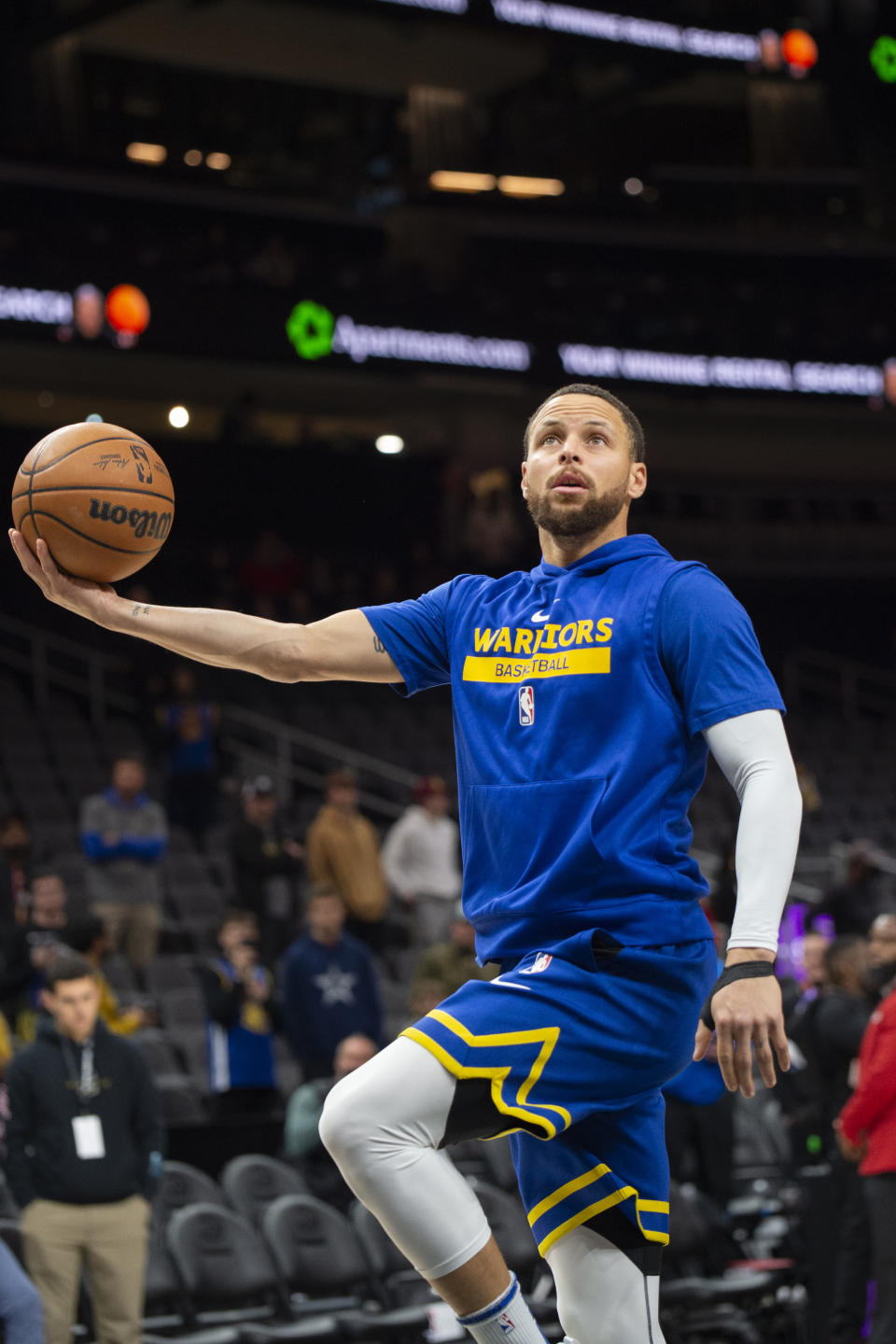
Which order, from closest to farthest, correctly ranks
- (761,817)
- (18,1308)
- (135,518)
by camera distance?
(761,817)
(135,518)
(18,1308)

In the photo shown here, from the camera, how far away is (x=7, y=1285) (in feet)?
20.8

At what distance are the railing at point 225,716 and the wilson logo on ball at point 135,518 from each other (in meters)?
11.0

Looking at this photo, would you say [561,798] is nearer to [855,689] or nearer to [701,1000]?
[701,1000]

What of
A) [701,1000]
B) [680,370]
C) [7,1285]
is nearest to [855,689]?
[680,370]

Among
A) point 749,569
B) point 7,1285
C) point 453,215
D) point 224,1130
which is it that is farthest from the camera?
point 749,569

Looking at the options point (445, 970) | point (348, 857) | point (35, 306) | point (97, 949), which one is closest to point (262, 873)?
point (348, 857)

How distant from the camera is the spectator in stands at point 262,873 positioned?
11.5 metres

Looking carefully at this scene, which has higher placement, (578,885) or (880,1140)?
(578,885)

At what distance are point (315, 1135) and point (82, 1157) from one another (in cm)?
158

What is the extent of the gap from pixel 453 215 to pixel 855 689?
769 centimetres

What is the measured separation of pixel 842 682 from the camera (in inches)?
872

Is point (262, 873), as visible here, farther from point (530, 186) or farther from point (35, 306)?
point (530, 186)

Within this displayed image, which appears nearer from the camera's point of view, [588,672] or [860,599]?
[588,672]

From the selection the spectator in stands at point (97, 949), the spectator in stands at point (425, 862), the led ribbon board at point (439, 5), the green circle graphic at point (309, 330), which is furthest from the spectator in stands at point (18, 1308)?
the led ribbon board at point (439, 5)
